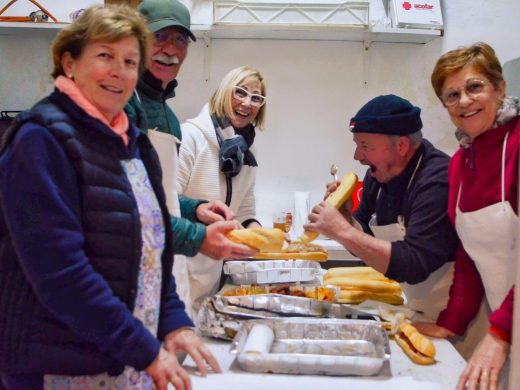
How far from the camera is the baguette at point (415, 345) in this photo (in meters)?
1.19

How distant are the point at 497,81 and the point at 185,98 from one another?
7.00 feet

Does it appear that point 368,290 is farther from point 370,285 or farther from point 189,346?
point 189,346

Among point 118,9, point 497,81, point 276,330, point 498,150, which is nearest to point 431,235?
point 498,150

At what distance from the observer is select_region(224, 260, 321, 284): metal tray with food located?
1882 millimetres

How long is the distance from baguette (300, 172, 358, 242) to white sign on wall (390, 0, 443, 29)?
4.57 ft

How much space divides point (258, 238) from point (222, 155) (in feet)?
2.47

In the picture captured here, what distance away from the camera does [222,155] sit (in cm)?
209

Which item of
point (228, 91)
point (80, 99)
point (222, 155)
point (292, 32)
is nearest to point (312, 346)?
point (80, 99)

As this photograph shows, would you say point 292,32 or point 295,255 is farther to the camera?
point 292,32

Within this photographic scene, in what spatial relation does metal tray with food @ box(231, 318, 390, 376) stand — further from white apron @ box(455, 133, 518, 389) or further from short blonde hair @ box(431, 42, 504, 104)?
short blonde hair @ box(431, 42, 504, 104)

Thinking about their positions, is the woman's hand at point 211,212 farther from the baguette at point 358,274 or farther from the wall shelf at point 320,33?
the wall shelf at point 320,33

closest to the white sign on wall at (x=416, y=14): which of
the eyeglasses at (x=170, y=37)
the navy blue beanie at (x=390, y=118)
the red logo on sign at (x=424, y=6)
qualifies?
the red logo on sign at (x=424, y=6)

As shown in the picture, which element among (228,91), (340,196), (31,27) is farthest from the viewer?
(31,27)

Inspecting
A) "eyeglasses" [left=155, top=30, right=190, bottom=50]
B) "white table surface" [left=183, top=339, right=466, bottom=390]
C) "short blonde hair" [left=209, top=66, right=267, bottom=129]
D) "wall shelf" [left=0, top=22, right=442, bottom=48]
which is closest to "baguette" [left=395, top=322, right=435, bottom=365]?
"white table surface" [left=183, top=339, right=466, bottom=390]
